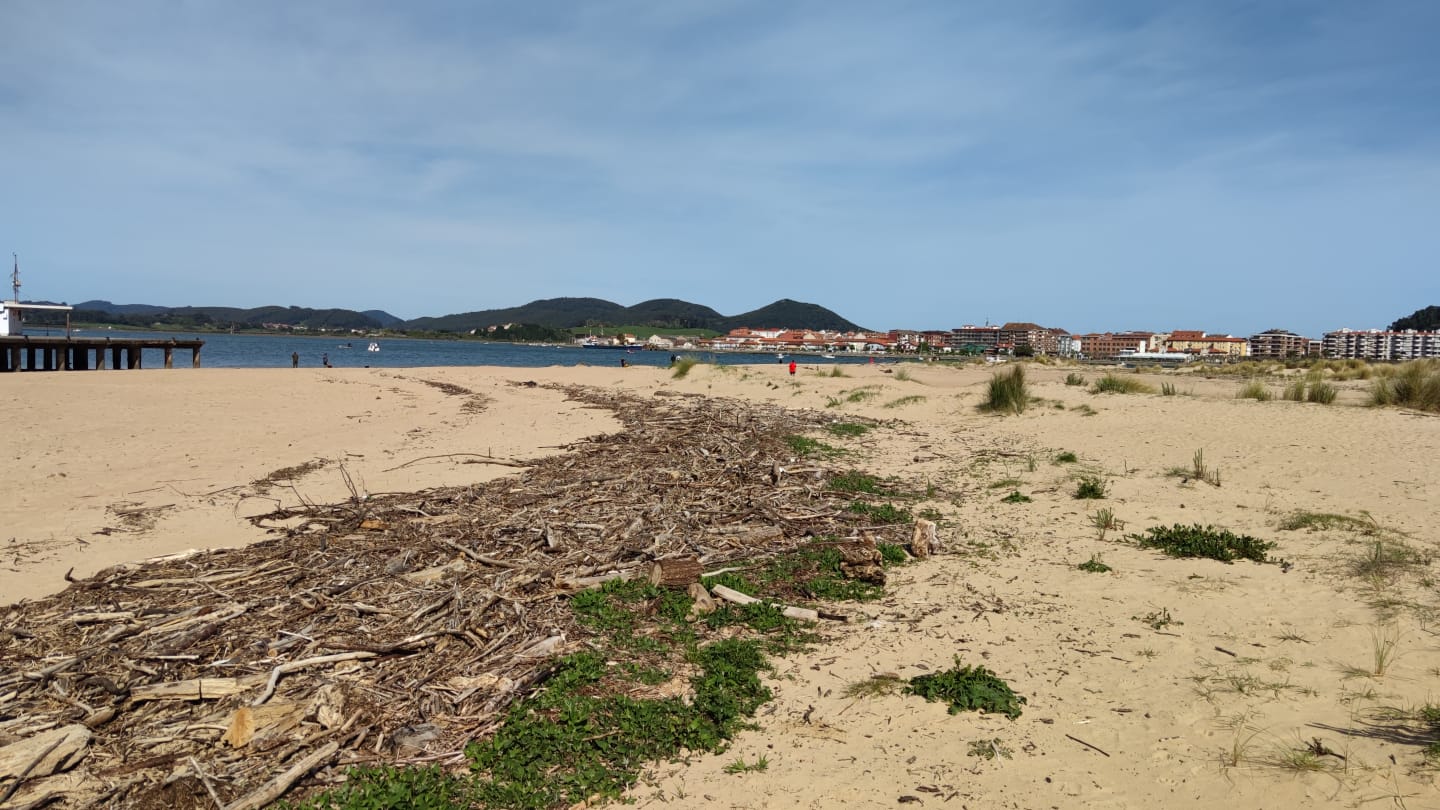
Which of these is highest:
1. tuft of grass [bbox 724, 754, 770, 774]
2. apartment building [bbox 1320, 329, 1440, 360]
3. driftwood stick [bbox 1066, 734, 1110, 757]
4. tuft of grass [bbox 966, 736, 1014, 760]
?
apartment building [bbox 1320, 329, 1440, 360]

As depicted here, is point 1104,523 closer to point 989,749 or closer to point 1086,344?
point 989,749

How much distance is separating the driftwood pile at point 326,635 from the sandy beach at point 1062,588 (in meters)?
1.18

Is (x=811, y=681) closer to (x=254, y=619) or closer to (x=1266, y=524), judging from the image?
(x=254, y=619)

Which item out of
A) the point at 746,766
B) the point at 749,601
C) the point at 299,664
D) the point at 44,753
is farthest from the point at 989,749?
the point at 44,753

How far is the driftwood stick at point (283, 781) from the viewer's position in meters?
3.32

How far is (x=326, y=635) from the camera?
4.99 meters

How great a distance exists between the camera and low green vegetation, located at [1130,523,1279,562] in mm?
6762

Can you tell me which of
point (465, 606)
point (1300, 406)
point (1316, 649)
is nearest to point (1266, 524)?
point (1316, 649)

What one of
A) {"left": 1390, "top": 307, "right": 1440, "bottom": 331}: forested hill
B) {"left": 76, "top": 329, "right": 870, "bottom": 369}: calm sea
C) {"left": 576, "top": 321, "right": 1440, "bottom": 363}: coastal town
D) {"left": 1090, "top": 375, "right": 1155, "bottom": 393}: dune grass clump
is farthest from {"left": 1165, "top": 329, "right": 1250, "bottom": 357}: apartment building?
{"left": 1090, "top": 375, "right": 1155, "bottom": 393}: dune grass clump

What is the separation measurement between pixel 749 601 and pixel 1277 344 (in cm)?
13826

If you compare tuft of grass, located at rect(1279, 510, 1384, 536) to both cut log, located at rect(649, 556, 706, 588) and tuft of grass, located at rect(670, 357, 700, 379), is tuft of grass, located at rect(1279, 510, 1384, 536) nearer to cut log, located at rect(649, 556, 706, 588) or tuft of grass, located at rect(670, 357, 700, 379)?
cut log, located at rect(649, 556, 706, 588)

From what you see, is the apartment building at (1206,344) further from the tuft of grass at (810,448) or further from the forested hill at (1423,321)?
the tuft of grass at (810,448)

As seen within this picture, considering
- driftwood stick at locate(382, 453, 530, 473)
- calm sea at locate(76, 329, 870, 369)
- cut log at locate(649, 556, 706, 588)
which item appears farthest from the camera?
calm sea at locate(76, 329, 870, 369)

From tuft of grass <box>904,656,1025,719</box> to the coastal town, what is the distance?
83706 mm
